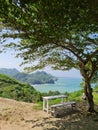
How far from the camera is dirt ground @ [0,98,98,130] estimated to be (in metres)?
11.1

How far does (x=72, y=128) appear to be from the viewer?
10.9 m

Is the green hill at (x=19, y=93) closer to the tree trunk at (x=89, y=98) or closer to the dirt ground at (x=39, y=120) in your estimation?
the dirt ground at (x=39, y=120)

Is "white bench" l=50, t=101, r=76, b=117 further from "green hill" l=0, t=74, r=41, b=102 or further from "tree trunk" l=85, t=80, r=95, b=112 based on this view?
"green hill" l=0, t=74, r=41, b=102

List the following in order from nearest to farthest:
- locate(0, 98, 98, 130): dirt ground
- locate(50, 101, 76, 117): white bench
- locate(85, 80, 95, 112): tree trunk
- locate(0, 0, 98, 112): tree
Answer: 1. locate(0, 0, 98, 112): tree
2. locate(0, 98, 98, 130): dirt ground
3. locate(50, 101, 76, 117): white bench
4. locate(85, 80, 95, 112): tree trunk

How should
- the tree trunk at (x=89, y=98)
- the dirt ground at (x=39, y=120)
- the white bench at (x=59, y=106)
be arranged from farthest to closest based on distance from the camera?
the tree trunk at (x=89, y=98)
the white bench at (x=59, y=106)
the dirt ground at (x=39, y=120)

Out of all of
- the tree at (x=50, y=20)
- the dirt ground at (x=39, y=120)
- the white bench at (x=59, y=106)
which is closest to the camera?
the tree at (x=50, y=20)

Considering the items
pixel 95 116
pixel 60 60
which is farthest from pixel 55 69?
pixel 95 116

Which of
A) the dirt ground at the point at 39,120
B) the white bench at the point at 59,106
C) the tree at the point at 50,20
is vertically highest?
the tree at the point at 50,20

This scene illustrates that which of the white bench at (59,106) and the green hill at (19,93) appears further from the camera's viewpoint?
the green hill at (19,93)

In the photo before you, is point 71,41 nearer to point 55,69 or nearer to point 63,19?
point 55,69

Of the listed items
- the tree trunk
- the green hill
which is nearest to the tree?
the tree trunk

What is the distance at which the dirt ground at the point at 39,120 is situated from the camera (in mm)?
11145

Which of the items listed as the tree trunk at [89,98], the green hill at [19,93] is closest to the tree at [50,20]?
the tree trunk at [89,98]

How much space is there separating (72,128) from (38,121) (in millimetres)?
1939
